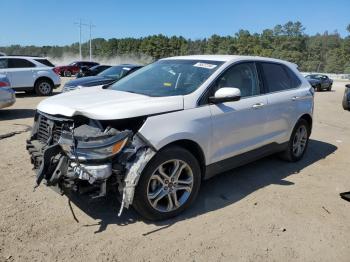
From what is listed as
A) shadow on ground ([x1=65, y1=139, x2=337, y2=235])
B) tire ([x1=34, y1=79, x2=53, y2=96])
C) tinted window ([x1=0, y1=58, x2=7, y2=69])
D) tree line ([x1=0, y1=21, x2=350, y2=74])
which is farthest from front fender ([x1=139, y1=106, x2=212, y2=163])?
tree line ([x1=0, y1=21, x2=350, y2=74])

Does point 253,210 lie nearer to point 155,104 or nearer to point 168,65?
point 155,104

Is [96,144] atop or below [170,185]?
atop

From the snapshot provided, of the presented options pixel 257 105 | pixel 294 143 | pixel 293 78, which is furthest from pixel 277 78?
pixel 294 143

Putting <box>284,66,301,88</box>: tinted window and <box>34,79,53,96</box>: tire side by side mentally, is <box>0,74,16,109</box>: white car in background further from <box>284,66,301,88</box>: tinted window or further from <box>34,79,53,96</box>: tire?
<box>284,66,301,88</box>: tinted window

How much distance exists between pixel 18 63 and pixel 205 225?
13.1 meters

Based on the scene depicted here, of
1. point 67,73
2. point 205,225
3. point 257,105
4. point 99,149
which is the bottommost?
point 205,225

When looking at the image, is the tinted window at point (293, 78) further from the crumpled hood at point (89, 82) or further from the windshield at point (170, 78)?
the crumpled hood at point (89, 82)

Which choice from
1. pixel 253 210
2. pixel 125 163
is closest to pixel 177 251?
pixel 125 163

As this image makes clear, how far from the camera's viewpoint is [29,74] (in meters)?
14.9

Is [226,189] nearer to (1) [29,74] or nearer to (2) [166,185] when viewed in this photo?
(2) [166,185]

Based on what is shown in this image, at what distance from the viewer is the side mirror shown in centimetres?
419

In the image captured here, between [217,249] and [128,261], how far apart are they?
87cm

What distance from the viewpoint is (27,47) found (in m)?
104

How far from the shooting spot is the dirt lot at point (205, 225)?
346 cm
